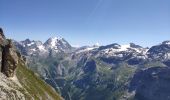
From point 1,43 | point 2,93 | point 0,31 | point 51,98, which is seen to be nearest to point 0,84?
point 2,93

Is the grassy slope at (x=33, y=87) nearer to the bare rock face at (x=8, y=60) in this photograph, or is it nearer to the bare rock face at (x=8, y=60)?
the bare rock face at (x=8, y=60)

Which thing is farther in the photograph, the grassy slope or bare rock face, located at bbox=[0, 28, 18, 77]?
the grassy slope

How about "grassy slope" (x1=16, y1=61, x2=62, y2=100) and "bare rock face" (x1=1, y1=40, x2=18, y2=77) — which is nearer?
"bare rock face" (x1=1, y1=40, x2=18, y2=77)

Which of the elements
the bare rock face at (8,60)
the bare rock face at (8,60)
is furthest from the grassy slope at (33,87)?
the bare rock face at (8,60)

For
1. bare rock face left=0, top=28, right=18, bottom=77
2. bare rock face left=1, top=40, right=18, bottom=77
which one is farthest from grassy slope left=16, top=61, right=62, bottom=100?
bare rock face left=1, top=40, right=18, bottom=77

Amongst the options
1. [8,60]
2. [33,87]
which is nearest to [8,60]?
[8,60]

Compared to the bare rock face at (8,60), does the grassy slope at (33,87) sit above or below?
below

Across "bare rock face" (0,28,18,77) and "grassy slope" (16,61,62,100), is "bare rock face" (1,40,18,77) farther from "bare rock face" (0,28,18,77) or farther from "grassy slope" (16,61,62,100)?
"grassy slope" (16,61,62,100)

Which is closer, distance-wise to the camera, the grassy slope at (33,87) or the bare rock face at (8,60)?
the bare rock face at (8,60)

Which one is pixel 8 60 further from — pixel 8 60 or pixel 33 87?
pixel 33 87

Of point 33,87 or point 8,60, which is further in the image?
point 33,87

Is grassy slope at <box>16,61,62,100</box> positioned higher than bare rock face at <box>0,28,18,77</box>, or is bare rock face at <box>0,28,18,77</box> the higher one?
bare rock face at <box>0,28,18,77</box>
